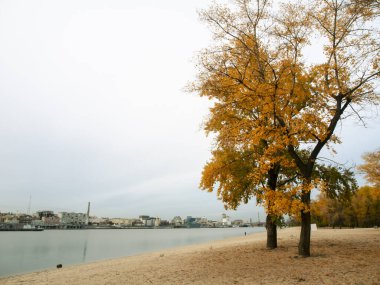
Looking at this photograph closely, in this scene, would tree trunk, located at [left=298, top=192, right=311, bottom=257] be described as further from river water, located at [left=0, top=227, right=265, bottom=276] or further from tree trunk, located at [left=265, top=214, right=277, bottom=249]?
river water, located at [left=0, top=227, right=265, bottom=276]

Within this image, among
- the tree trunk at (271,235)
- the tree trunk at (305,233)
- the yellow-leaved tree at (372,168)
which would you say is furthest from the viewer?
the yellow-leaved tree at (372,168)

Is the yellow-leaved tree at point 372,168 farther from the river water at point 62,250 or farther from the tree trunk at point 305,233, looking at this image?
the river water at point 62,250

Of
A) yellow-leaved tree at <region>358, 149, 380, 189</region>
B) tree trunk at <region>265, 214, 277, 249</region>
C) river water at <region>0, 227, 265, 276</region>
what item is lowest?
river water at <region>0, 227, 265, 276</region>

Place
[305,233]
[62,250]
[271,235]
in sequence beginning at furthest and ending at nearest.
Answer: [62,250]
[271,235]
[305,233]

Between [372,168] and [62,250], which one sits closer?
[372,168]

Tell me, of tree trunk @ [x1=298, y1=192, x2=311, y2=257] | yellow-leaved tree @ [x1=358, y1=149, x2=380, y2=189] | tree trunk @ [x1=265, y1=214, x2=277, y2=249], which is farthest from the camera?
yellow-leaved tree @ [x1=358, y1=149, x2=380, y2=189]

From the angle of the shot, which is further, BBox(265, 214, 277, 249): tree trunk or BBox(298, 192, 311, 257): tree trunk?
BBox(265, 214, 277, 249): tree trunk

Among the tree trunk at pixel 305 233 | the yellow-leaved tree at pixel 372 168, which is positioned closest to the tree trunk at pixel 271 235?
the tree trunk at pixel 305 233

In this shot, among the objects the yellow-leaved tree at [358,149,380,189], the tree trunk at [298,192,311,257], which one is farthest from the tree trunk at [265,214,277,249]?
the yellow-leaved tree at [358,149,380,189]

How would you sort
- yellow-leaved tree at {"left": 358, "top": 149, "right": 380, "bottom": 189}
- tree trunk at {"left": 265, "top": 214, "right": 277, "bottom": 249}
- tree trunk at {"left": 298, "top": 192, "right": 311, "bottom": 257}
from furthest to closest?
yellow-leaved tree at {"left": 358, "top": 149, "right": 380, "bottom": 189}
tree trunk at {"left": 265, "top": 214, "right": 277, "bottom": 249}
tree trunk at {"left": 298, "top": 192, "right": 311, "bottom": 257}

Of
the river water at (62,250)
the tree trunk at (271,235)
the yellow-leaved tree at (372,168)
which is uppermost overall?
the yellow-leaved tree at (372,168)

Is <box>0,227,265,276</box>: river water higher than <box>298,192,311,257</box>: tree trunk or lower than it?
lower

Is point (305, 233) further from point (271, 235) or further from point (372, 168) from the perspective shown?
point (372, 168)

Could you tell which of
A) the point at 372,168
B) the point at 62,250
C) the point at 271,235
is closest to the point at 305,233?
the point at 271,235
